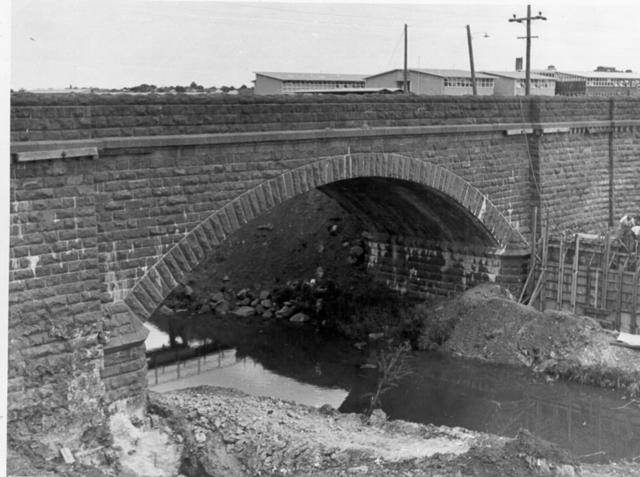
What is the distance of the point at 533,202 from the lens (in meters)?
24.2

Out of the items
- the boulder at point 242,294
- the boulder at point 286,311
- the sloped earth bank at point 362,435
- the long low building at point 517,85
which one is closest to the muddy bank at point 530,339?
the sloped earth bank at point 362,435

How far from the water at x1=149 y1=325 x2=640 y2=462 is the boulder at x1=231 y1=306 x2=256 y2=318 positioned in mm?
2531

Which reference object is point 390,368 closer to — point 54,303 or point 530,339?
point 530,339

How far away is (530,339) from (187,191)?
9.88 metres

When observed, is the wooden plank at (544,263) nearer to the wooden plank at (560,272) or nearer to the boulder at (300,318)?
the wooden plank at (560,272)

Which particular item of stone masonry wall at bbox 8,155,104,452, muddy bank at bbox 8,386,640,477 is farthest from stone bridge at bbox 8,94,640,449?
muddy bank at bbox 8,386,640,477

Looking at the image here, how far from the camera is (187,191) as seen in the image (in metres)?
15.6

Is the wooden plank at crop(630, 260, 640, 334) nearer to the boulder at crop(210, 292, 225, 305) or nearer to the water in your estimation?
the water

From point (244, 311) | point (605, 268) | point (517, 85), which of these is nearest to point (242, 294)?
point (244, 311)

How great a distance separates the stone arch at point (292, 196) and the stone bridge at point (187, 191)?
0.11ft

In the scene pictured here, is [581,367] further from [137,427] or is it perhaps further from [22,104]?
[22,104]

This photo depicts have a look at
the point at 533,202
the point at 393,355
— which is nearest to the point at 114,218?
the point at 393,355

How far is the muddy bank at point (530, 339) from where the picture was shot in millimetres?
20078

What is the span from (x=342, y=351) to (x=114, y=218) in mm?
10181
